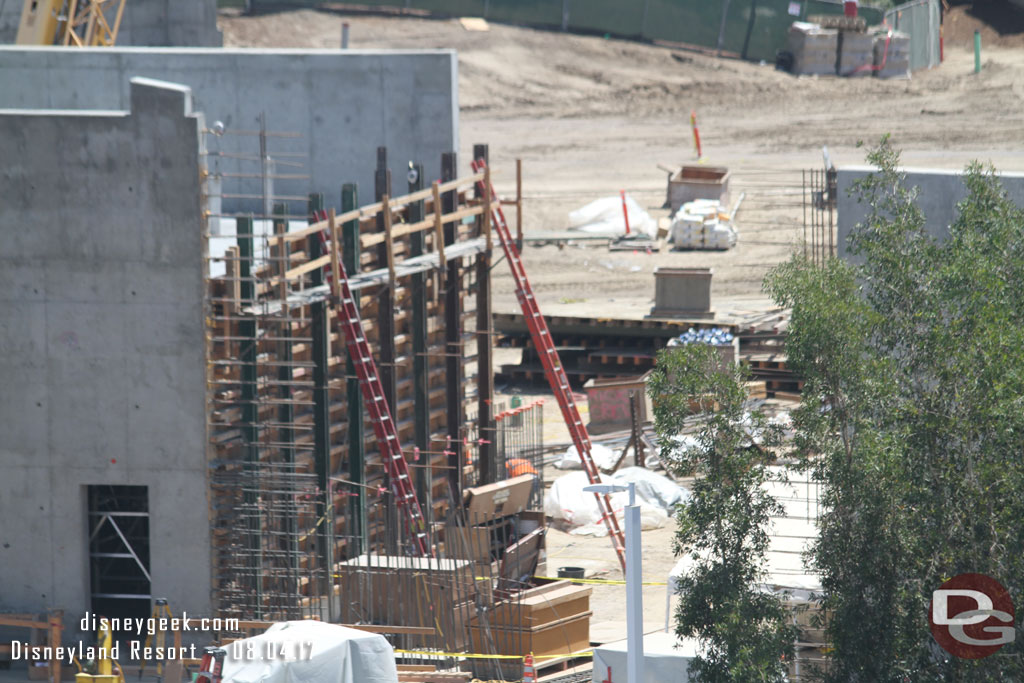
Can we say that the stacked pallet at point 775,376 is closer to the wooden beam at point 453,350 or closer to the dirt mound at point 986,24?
the wooden beam at point 453,350

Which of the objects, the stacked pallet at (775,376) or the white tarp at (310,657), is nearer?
the white tarp at (310,657)

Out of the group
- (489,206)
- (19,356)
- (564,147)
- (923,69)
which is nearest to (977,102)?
(923,69)

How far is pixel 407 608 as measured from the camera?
56.8 feet

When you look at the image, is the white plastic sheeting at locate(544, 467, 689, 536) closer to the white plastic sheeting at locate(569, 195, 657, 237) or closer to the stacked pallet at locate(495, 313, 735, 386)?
the stacked pallet at locate(495, 313, 735, 386)

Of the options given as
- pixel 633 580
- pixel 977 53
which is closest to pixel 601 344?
pixel 633 580

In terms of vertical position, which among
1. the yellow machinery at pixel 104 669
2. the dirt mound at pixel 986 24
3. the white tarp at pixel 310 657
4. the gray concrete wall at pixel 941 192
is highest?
the dirt mound at pixel 986 24

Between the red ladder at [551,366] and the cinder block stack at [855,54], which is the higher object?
the cinder block stack at [855,54]

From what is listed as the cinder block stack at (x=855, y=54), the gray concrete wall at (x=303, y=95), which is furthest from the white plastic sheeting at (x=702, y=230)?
the cinder block stack at (x=855, y=54)

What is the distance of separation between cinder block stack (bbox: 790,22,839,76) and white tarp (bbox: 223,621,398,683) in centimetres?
4440

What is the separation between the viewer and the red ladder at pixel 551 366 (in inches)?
851

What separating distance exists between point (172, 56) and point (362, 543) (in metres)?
8.55

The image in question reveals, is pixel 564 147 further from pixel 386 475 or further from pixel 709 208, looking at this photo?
pixel 386 475

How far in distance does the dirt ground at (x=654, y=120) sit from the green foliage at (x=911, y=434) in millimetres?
20395

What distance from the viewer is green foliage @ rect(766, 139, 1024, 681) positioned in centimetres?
1215
